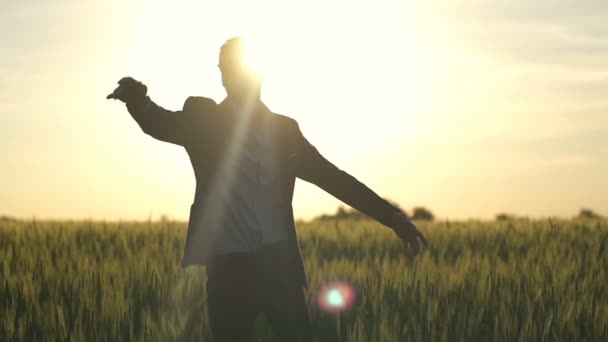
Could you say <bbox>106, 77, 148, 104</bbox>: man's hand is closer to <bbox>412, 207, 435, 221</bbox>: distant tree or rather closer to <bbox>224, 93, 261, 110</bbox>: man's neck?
<bbox>224, 93, 261, 110</bbox>: man's neck

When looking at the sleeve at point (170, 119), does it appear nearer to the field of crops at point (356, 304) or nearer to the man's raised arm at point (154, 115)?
the man's raised arm at point (154, 115)

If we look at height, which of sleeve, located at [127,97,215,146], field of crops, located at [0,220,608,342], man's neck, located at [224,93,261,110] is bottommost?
field of crops, located at [0,220,608,342]

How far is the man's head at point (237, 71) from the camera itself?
13.0 ft

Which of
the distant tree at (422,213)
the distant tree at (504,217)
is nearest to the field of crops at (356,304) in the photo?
the distant tree at (504,217)

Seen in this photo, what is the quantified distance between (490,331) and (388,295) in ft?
2.87

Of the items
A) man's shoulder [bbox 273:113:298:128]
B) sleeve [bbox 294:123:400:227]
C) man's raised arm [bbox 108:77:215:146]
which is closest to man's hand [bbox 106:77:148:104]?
man's raised arm [bbox 108:77:215:146]

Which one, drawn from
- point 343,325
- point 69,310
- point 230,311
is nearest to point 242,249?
point 230,311

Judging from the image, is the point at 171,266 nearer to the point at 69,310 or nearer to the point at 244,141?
the point at 69,310

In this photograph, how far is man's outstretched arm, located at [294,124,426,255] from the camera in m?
4.33

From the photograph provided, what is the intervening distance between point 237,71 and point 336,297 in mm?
2490

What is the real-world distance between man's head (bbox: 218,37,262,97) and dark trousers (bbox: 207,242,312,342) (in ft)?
2.47

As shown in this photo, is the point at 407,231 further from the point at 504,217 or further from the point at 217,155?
the point at 504,217

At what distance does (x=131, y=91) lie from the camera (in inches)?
162

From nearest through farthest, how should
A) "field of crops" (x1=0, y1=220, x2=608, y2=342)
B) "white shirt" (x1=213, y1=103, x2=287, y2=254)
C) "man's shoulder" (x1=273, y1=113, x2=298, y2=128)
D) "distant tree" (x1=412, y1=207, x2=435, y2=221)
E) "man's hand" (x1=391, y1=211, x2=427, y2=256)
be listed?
1. "white shirt" (x1=213, y1=103, x2=287, y2=254)
2. "man's shoulder" (x1=273, y1=113, x2=298, y2=128)
3. "man's hand" (x1=391, y1=211, x2=427, y2=256)
4. "field of crops" (x1=0, y1=220, x2=608, y2=342)
5. "distant tree" (x1=412, y1=207, x2=435, y2=221)
